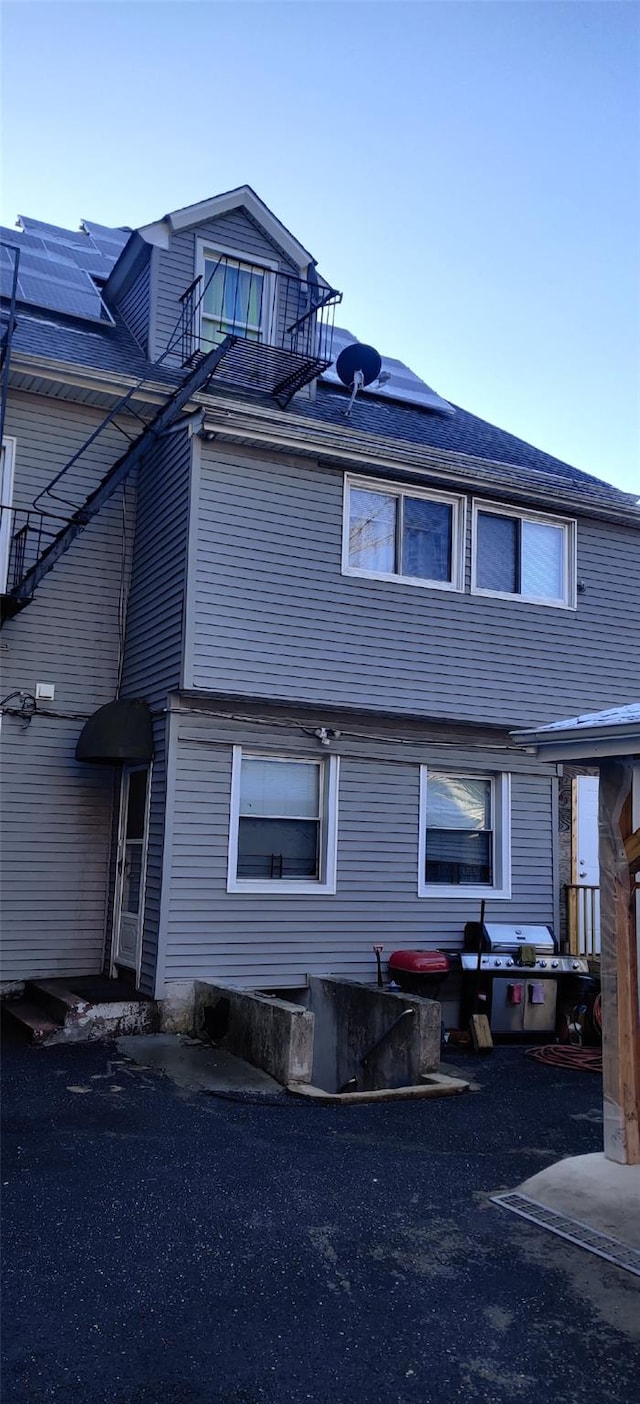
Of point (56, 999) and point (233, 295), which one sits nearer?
point (56, 999)

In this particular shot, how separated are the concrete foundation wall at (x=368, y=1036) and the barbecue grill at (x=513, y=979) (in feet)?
4.54

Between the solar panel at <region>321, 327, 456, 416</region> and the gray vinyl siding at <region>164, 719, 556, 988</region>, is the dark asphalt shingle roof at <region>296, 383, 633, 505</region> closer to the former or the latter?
the solar panel at <region>321, 327, 456, 416</region>

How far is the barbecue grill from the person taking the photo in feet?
33.0

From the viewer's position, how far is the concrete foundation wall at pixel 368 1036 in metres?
8.34

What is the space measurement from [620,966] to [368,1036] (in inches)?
157

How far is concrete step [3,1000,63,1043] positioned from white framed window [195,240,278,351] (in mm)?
7520

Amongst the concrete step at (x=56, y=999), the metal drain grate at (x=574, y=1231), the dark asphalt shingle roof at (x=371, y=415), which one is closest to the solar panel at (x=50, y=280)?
the dark asphalt shingle roof at (x=371, y=415)

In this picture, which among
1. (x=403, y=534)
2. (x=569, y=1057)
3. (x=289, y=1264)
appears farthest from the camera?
(x=403, y=534)

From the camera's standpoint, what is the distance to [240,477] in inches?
402

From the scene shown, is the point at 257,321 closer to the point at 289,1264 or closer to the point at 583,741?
the point at 583,741

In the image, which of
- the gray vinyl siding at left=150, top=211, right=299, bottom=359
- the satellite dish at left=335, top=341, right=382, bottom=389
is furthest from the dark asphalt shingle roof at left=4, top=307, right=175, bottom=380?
the satellite dish at left=335, top=341, right=382, bottom=389

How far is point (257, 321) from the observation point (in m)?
12.3

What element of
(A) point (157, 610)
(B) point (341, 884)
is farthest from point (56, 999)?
(A) point (157, 610)

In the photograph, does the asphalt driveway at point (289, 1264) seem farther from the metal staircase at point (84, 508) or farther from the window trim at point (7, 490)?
the window trim at point (7, 490)
